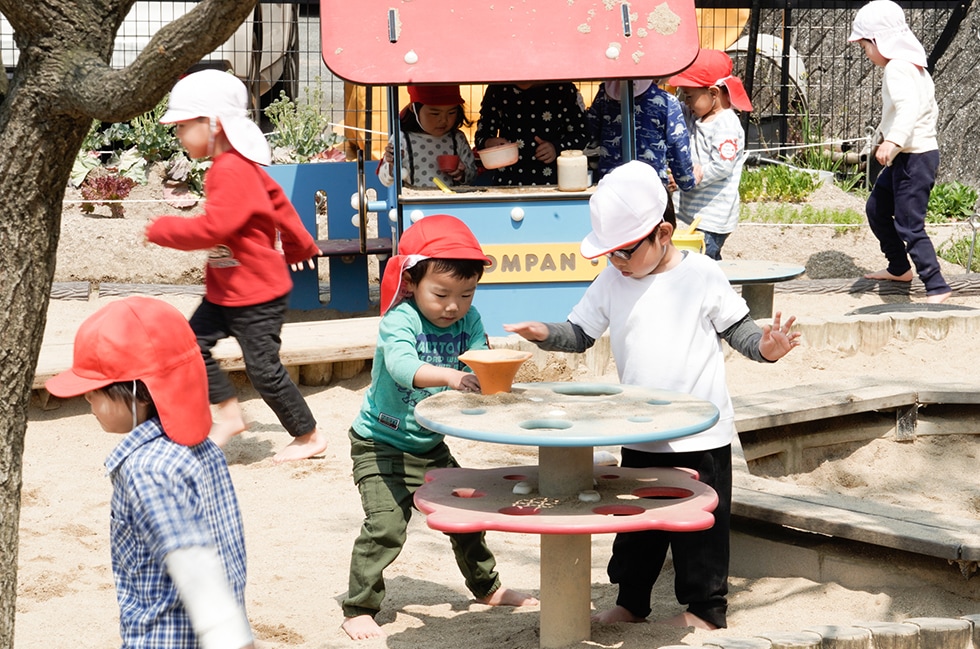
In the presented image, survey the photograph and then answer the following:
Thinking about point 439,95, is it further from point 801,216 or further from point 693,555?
point 801,216

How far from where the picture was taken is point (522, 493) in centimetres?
338

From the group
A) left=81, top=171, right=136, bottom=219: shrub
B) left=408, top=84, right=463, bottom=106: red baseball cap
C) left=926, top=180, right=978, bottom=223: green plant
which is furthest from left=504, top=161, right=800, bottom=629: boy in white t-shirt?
left=926, top=180, right=978, bottom=223: green plant

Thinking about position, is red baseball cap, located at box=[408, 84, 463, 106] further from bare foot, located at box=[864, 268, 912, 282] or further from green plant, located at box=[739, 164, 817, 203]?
green plant, located at box=[739, 164, 817, 203]

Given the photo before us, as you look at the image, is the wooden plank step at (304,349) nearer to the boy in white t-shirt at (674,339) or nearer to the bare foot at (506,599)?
the bare foot at (506,599)

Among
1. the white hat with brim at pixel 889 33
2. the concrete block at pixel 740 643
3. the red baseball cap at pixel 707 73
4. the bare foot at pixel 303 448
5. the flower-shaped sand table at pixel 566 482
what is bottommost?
the bare foot at pixel 303 448

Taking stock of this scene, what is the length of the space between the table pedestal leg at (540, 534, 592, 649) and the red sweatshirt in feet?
6.74

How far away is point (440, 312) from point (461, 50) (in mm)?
3297

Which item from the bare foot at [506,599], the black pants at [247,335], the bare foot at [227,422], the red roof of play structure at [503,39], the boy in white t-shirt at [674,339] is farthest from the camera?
the red roof of play structure at [503,39]

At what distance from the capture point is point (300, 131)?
1075 centimetres

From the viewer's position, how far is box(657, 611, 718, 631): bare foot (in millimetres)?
3644

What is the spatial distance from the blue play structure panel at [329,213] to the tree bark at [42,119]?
16.6ft

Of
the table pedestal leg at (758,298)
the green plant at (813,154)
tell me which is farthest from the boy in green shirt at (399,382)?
the green plant at (813,154)

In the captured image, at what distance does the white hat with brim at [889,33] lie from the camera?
7.77 metres

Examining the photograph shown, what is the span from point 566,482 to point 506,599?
0.81 meters
